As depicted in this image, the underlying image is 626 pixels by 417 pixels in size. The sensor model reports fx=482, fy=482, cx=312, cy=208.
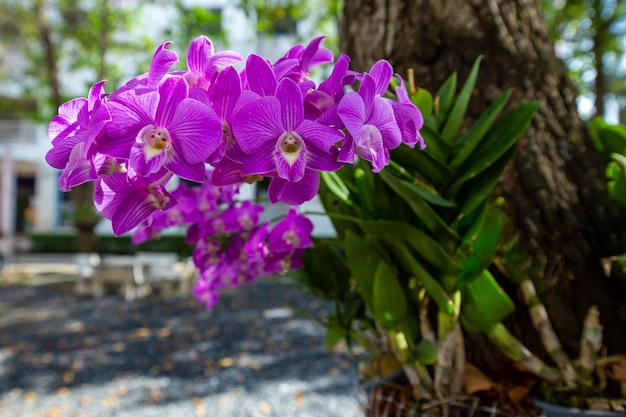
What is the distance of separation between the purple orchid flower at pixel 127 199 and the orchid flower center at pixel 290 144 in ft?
0.36

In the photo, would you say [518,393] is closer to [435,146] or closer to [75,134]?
[435,146]

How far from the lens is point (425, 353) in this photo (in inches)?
27.5

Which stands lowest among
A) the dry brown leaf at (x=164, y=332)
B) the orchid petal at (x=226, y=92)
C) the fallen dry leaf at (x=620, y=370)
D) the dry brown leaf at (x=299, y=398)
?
the dry brown leaf at (x=164, y=332)

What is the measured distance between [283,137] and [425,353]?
17.0 inches

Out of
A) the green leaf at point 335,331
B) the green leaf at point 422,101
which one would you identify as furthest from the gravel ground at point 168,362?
the green leaf at point 422,101

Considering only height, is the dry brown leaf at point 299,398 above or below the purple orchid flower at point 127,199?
below

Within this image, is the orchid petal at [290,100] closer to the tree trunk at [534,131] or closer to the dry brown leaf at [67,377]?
the tree trunk at [534,131]

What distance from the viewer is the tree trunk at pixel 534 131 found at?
0.84 meters

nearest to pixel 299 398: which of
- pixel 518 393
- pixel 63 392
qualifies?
pixel 63 392

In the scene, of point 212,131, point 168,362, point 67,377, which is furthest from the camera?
point 168,362

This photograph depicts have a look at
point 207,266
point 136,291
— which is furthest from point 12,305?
point 207,266

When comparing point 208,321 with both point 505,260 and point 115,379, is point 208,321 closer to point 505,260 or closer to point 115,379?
point 115,379

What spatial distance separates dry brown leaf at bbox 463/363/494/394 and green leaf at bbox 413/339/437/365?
0.09 m

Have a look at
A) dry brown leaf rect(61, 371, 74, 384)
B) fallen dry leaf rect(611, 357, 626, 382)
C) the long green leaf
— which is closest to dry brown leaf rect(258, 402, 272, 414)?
dry brown leaf rect(61, 371, 74, 384)
